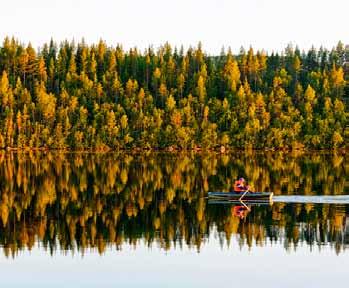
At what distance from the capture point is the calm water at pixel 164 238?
39.2 metres

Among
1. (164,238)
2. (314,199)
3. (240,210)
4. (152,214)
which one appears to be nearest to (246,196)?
(240,210)

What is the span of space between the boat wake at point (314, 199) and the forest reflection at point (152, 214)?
89.7 inches

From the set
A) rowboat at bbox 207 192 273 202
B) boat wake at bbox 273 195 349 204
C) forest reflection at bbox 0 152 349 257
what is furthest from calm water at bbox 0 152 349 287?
boat wake at bbox 273 195 349 204

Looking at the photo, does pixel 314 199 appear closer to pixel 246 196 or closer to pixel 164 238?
pixel 246 196

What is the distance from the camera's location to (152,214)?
60.5 metres

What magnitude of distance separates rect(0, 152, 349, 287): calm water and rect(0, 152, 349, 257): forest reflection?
0.26ft

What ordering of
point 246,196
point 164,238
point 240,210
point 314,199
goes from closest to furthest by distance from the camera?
1. point 164,238
2. point 240,210
3. point 246,196
4. point 314,199

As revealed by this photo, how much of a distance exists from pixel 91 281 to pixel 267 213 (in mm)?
25746

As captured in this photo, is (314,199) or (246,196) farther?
(314,199)

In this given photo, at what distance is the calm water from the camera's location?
39.2 meters

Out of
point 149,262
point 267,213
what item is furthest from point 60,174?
point 149,262

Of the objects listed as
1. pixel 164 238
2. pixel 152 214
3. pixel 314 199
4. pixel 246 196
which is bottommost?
pixel 164 238

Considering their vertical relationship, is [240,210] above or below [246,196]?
below

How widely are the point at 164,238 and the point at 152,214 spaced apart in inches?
445
